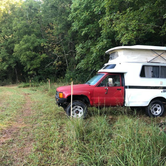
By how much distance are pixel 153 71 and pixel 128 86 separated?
4.12ft

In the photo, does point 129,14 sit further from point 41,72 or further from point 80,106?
point 41,72

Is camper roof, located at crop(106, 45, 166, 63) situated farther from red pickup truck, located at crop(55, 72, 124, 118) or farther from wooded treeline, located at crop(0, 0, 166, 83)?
wooded treeline, located at crop(0, 0, 166, 83)

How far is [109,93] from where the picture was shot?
18.9 feet

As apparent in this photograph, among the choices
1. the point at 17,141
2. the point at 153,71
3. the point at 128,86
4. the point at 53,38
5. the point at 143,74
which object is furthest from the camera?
the point at 53,38

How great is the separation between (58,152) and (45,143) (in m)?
0.54

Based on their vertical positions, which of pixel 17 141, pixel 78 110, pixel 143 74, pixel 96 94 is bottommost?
pixel 17 141

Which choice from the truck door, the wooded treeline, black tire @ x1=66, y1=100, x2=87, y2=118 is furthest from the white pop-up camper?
the wooded treeline

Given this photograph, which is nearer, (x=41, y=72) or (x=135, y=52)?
(x=135, y=52)

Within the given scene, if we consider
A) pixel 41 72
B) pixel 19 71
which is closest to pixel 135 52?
pixel 41 72

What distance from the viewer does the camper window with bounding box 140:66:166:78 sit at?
20.0 ft

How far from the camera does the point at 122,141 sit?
312 centimetres

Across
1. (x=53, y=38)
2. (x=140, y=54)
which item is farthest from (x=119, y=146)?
(x=53, y=38)

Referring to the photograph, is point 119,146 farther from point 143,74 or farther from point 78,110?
point 143,74

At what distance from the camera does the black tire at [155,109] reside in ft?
20.0
